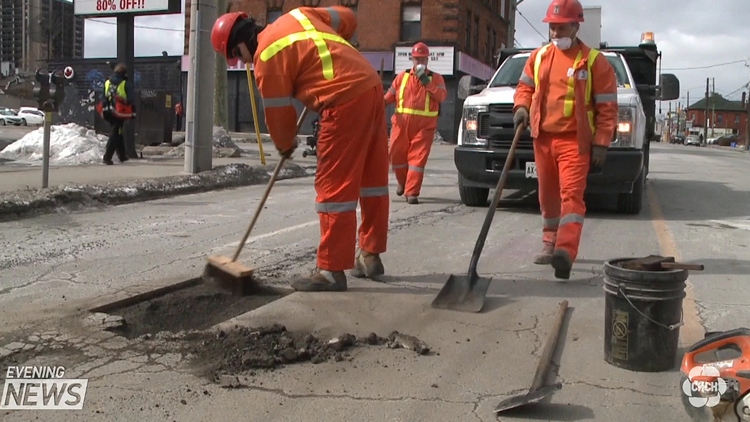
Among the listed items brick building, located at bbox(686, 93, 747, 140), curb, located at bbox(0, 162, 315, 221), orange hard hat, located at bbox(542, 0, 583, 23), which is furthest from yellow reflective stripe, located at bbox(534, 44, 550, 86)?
brick building, located at bbox(686, 93, 747, 140)

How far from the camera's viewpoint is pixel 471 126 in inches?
328

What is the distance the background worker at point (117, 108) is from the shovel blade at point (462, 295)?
9.77m

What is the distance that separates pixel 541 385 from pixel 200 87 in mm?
9166

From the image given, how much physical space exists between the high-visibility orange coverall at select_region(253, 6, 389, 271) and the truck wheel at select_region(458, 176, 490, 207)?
14.1ft

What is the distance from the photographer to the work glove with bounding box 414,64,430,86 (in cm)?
920

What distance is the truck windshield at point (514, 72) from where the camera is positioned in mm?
8656

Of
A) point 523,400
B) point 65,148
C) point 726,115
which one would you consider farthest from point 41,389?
point 726,115

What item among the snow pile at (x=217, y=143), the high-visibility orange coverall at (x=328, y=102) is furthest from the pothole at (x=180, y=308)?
the snow pile at (x=217, y=143)

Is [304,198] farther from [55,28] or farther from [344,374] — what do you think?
[55,28]

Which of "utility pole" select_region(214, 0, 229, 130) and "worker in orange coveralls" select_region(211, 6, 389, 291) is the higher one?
"utility pole" select_region(214, 0, 229, 130)

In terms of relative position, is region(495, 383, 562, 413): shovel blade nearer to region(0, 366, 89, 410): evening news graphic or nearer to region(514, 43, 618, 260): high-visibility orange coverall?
region(0, 366, 89, 410): evening news graphic

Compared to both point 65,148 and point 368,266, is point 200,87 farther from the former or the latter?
point 368,266

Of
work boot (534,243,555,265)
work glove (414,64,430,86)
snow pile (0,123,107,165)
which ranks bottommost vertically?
work boot (534,243,555,265)

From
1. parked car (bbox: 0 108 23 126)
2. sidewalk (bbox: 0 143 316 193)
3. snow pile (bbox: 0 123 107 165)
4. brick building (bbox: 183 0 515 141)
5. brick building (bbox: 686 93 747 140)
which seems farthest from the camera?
brick building (bbox: 686 93 747 140)
